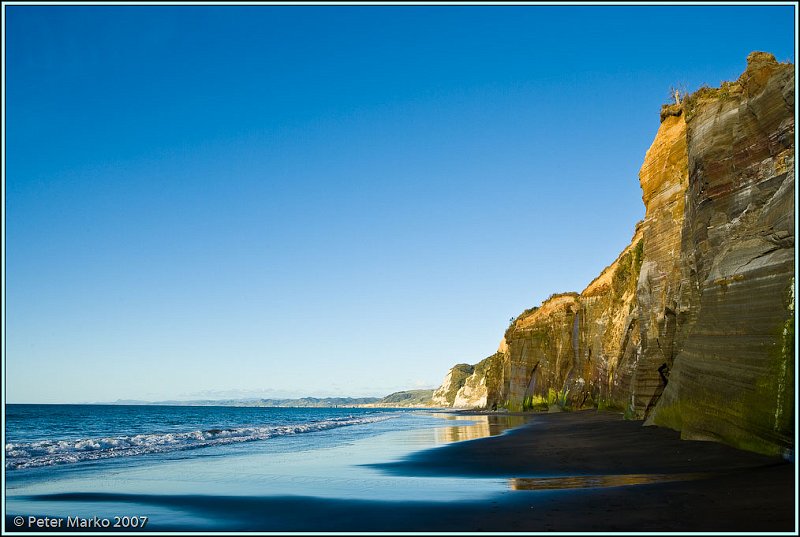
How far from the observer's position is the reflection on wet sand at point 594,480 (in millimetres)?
10516

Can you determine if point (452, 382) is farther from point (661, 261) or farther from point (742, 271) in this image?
point (742, 271)

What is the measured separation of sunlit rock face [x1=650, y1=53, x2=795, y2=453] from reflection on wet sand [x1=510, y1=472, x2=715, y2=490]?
6.70 ft

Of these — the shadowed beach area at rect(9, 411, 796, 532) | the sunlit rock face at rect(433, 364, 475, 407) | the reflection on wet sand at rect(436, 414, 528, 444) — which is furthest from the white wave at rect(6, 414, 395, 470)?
the sunlit rock face at rect(433, 364, 475, 407)

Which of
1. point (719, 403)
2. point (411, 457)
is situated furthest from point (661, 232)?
point (411, 457)

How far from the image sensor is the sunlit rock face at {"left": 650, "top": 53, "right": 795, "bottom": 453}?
440 inches

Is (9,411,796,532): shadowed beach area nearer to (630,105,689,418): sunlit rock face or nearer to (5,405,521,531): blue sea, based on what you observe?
(5,405,521,531): blue sea

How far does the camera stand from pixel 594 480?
11.4m

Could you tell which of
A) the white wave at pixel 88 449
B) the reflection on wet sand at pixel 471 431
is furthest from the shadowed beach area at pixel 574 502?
the reflection on wet sand at pixel 471 431

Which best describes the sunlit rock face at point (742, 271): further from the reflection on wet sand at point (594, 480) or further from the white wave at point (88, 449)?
the white wave at point (88, 449)

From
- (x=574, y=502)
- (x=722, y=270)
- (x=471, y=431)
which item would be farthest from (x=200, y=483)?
(x=471, y=431)

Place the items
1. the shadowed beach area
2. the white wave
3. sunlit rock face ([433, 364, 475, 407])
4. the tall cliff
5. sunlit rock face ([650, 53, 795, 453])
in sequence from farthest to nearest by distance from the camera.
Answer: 1. sunlit rock face ([433, 364, 475, 407])
2. the white wave
3. the tall cliff
4. sunlit rock face ([650, 53, 795, 453])
5. the shadowed beach area

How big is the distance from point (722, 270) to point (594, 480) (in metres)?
6.40

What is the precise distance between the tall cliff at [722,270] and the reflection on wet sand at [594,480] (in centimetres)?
205

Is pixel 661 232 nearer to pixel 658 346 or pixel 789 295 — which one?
pixel 658 346
